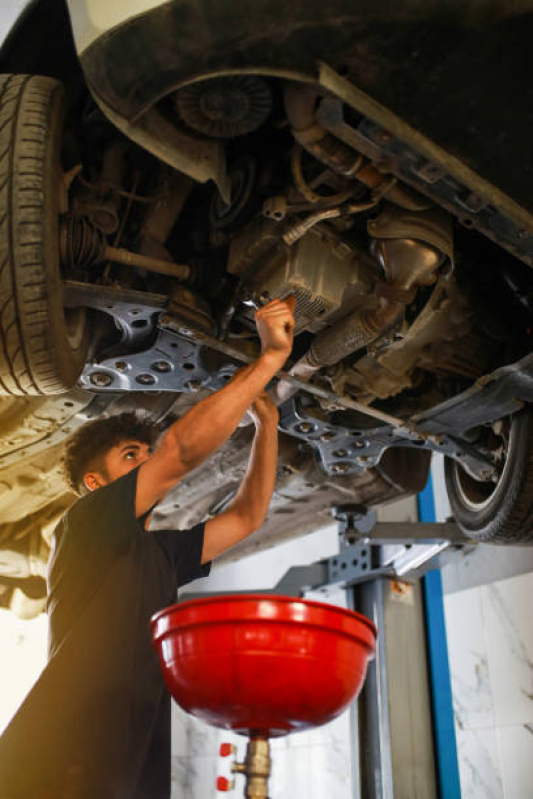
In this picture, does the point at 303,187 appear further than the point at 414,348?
No

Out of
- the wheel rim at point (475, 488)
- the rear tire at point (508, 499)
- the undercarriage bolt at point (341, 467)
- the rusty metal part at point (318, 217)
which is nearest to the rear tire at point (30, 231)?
the rusty metal part at point (318, 217)

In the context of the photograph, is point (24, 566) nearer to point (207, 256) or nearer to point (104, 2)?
point (207, 256)

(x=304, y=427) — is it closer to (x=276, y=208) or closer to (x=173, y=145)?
(x=276, y=208)

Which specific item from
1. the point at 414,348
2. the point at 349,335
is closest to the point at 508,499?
the point at 414,348

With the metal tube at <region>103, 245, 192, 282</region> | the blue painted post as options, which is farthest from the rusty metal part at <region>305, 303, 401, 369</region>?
the blue painted post

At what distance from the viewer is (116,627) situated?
5.09ft

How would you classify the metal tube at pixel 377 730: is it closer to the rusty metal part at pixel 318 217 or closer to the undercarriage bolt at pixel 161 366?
the undercarriage bolt at pixel 161 366

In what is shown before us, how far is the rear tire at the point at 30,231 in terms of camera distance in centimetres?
152

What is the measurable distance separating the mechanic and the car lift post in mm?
1579

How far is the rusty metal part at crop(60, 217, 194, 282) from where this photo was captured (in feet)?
5.54

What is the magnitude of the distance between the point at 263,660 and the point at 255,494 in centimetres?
94

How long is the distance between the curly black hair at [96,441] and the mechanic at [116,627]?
0.32 meters

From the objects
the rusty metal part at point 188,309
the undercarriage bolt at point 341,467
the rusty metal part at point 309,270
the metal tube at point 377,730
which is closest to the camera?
the rusty metal part at point 309,270

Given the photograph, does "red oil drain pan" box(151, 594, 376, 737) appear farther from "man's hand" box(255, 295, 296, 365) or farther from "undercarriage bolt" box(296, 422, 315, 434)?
"undercarriage bolt" box(296, 422, 315, 434)
